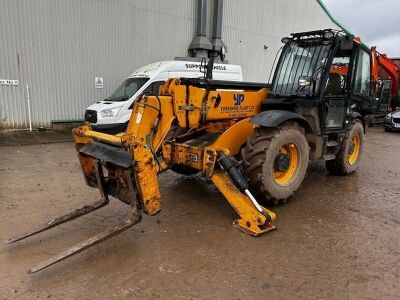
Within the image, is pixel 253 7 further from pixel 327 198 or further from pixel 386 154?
pixel 327 198

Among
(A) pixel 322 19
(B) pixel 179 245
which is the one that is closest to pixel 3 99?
(B) pixel 179 245

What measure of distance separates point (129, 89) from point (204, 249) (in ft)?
25.4

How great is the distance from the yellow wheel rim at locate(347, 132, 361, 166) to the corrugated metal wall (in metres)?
8.57

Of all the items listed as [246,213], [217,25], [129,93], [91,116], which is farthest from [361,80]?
[217,25]

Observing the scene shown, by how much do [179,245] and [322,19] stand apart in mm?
18804

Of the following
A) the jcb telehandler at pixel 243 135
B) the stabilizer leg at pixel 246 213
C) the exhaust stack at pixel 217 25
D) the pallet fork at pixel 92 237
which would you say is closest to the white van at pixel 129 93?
the exhaust stack at pixel 217 25

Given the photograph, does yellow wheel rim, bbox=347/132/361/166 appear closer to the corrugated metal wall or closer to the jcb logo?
the jcb logo

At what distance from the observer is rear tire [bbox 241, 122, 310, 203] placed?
457 cm

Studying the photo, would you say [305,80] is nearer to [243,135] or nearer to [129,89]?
[243,135]

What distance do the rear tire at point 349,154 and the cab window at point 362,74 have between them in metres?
Answer: 0.62

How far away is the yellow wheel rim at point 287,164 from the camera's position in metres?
4.89

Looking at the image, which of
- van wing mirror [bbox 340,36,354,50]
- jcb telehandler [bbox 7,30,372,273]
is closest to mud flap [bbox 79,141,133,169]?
jcb telehandler [bbox 7,30,372,273]

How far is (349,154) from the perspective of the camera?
6926 millimetres

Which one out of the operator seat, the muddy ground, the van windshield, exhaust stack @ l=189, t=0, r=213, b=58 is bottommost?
the muddy ground
